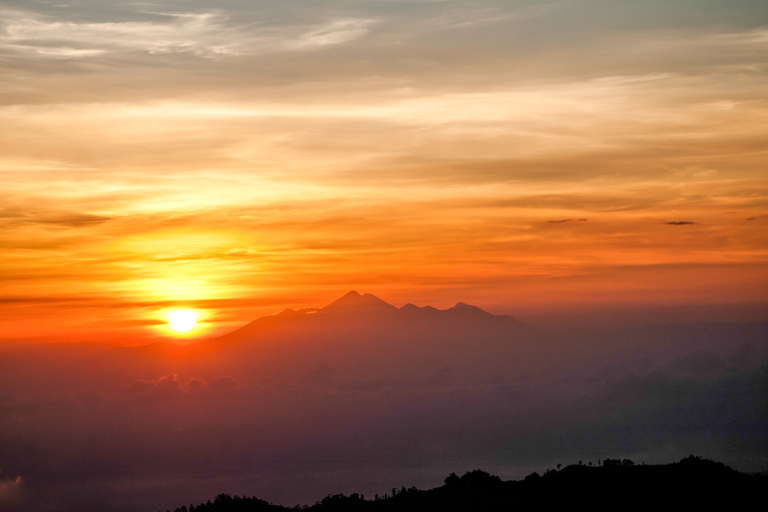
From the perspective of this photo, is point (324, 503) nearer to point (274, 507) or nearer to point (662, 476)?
point (274, 507)

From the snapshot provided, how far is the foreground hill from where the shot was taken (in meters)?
61.3

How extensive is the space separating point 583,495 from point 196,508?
4407 cm

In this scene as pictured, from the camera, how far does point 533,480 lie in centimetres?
7012

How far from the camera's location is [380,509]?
7225cm

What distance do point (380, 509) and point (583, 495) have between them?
2049 cm

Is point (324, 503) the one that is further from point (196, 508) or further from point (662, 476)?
point (662, 476)

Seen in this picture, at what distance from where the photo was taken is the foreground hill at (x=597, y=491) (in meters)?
61.3

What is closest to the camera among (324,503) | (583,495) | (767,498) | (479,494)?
(767,498)

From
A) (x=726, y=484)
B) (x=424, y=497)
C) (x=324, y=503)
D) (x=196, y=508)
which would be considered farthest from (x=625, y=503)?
(x=196, y=508)

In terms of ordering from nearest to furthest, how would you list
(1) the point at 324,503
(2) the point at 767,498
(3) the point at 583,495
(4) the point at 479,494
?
(2) the point at 767,498 → (3) the point at 583,495 → (4) the point at 479,494 → (1) the point at 324,503

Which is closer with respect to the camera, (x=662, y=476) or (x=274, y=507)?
(x=662, y=476)

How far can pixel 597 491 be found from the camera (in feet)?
212

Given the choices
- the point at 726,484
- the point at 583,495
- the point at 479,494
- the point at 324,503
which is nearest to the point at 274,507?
the point at 324,503

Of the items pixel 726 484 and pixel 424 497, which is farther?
pixel 424 497
